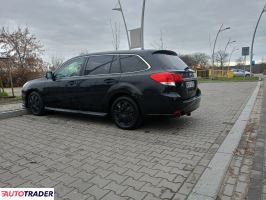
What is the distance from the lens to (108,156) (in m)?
3.79

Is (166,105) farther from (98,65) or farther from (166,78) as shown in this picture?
(98,65)

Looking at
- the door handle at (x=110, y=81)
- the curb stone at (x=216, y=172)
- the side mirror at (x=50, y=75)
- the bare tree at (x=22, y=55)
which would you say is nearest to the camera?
the curb stone at (x=216, y=172)

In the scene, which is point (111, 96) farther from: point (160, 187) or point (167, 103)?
point (160, 187)

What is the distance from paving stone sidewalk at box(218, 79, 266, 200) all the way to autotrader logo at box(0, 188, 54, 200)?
1878 millimetres

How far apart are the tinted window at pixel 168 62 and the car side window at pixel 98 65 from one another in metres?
1.13

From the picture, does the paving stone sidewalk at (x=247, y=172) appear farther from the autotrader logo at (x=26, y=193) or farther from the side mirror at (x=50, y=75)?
the side mirror at (x=50, y=75)

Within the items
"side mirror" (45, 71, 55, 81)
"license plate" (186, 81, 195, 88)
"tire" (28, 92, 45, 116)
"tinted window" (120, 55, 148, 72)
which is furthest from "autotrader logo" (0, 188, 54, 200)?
"tire" (28, 92, 45, 116)

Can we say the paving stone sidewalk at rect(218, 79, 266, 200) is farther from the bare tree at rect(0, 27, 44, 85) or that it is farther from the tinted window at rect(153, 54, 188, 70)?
the bare tree at rect(0, 27, 44, 85)

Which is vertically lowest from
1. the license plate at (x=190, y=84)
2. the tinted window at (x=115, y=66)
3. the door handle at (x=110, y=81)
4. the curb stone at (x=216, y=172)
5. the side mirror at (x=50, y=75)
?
the curb stone at (x=216, y=172)

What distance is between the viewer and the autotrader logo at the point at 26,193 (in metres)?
2.66

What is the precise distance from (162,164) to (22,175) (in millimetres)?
1873

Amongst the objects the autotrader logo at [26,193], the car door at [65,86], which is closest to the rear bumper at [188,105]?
the car door at [65,86]

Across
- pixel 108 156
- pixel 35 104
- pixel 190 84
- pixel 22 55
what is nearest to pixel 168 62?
pixel 190 84

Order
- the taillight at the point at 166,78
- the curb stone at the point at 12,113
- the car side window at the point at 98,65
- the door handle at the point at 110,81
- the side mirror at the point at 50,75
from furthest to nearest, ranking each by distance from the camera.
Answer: the curb stone at the point at 12,113
the side mirror at the point at 50,75
the car side window at the point at 98,65
the door handle at the point at 110,81
the taillight at the point at 166,78
